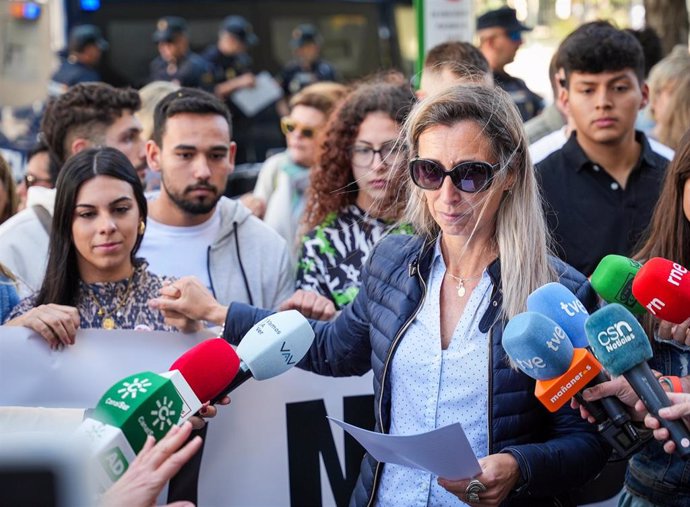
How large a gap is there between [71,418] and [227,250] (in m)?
1.49

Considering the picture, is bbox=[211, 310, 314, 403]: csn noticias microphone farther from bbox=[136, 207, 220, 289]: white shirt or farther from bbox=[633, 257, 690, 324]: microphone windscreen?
bbox=[136, 207, 220, 289]: white shirt

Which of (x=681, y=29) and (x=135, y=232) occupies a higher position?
(x=681, y=29)

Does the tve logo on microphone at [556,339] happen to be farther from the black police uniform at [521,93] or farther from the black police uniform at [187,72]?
the black police uniform at [187,72]

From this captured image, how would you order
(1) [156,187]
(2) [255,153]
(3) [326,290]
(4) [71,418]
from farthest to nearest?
(2) [255,153] < (1) [156,187] < (3) [326,290] < (4) [71,418]

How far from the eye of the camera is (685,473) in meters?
3.34

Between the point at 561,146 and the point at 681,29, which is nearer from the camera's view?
the point at 561,146

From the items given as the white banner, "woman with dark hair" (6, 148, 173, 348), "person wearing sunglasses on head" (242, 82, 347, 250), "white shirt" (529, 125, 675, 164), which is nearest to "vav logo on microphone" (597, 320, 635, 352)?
the white banner

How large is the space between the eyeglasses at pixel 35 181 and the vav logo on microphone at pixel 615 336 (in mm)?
4121

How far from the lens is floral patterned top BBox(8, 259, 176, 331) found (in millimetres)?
4152

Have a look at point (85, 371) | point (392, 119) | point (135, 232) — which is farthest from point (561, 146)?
point (85, 371)

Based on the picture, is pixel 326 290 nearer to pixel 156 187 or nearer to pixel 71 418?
pixel 71 418

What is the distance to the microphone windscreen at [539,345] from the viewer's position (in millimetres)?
2682

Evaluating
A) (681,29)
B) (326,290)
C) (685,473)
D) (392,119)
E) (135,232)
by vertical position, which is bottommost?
(685,473)

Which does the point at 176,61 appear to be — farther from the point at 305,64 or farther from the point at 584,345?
the point at 584,345
